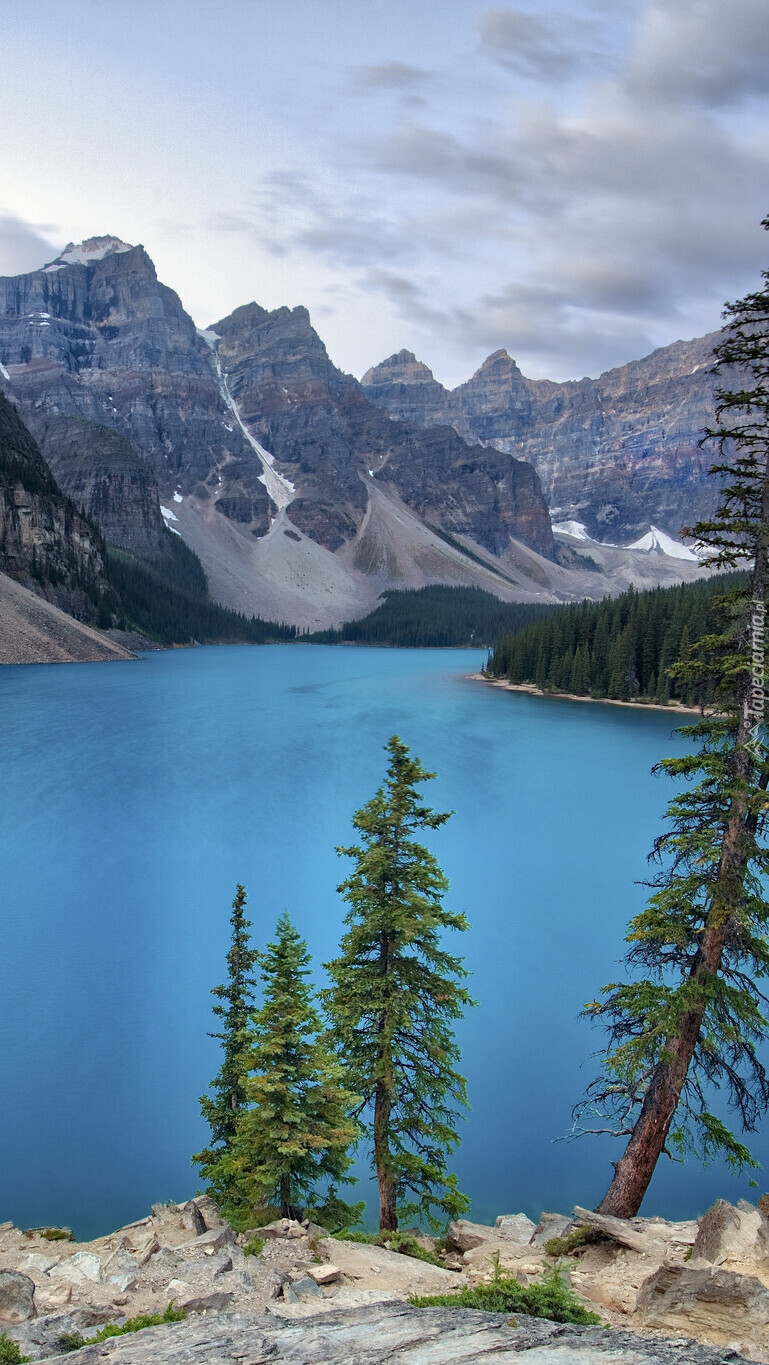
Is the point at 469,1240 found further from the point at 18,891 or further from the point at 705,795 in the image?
the point at 18,891

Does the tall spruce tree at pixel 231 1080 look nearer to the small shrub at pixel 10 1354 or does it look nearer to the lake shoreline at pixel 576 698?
the small shrub at pixel 10 1354

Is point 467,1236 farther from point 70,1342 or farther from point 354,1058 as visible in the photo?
point 70,1342

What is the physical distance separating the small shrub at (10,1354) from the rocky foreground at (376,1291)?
0.60 ft

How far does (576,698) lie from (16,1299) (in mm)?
95351

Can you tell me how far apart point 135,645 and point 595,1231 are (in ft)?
472

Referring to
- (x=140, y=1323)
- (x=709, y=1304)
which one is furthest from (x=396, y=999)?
(x=709, y=1304)

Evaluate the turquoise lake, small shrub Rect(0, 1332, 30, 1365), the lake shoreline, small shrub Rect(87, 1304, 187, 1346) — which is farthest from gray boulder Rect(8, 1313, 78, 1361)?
the lake shoreline

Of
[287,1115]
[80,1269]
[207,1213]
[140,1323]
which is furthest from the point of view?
[207,1213]

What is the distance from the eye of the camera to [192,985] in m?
24.6

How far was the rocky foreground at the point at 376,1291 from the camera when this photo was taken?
6.64m

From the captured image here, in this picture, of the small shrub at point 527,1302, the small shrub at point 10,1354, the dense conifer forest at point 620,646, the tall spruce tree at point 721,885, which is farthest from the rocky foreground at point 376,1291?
the dense conifer forest at point 620,646

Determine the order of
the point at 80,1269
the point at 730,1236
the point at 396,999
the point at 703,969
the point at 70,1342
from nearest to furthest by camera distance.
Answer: the point at 70,1342, the point at 730,1236, the point at 80,1269, the point at 703,969, the point at 396,999

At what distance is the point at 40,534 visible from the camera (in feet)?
406

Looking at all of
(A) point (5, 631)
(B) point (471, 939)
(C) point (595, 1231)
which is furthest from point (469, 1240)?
(A) point (5, 631)
